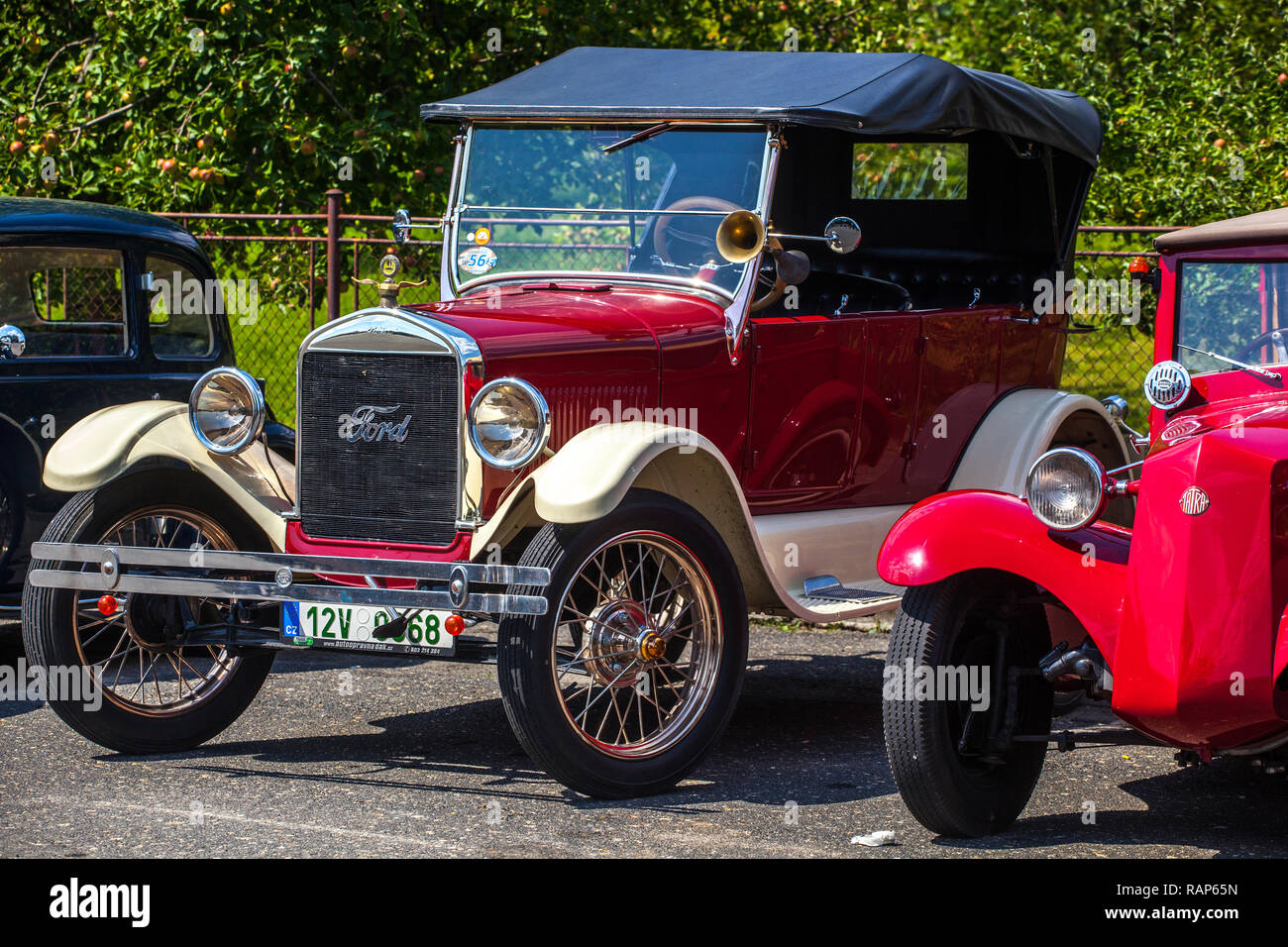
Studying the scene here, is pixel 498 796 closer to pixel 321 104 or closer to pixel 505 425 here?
pixel 505 425

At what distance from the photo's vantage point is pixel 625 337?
5.80 metres

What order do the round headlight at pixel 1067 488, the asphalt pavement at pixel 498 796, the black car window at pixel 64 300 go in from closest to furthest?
the round headlight at pixel 1067 488
the asphalt pavement at pixel 498 796
the black car window at pixel 64 300

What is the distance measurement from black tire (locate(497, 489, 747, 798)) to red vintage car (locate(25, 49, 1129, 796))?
0.01 meters

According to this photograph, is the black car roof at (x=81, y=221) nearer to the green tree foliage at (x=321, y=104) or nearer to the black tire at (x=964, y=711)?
the green tree foliage at (x=321, y=104)

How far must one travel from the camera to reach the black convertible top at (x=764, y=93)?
6250 mm

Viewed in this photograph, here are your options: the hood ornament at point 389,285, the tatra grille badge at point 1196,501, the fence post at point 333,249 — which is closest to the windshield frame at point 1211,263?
the tatra grille badge at point 1196,501

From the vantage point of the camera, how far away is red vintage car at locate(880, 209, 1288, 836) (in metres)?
4.23

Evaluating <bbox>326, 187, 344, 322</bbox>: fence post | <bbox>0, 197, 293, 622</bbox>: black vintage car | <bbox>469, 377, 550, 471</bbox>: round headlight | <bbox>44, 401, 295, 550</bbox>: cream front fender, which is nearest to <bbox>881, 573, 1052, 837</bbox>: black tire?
<bbox>469, 377, 550, 471</bbox>: round headlight

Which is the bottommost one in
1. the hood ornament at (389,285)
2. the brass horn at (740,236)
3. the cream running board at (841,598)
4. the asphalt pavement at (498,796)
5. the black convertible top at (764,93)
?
the asphalt pavement at (498,796)

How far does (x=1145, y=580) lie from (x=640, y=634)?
166 cm

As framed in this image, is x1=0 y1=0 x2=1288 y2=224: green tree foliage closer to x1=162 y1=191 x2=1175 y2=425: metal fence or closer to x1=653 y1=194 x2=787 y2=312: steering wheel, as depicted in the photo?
x1=162 y1=191 x2=1175 y2=425: metal fence

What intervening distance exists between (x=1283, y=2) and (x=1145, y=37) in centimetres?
186

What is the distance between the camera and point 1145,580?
432 centimetres

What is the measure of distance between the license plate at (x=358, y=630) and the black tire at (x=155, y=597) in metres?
0.54
